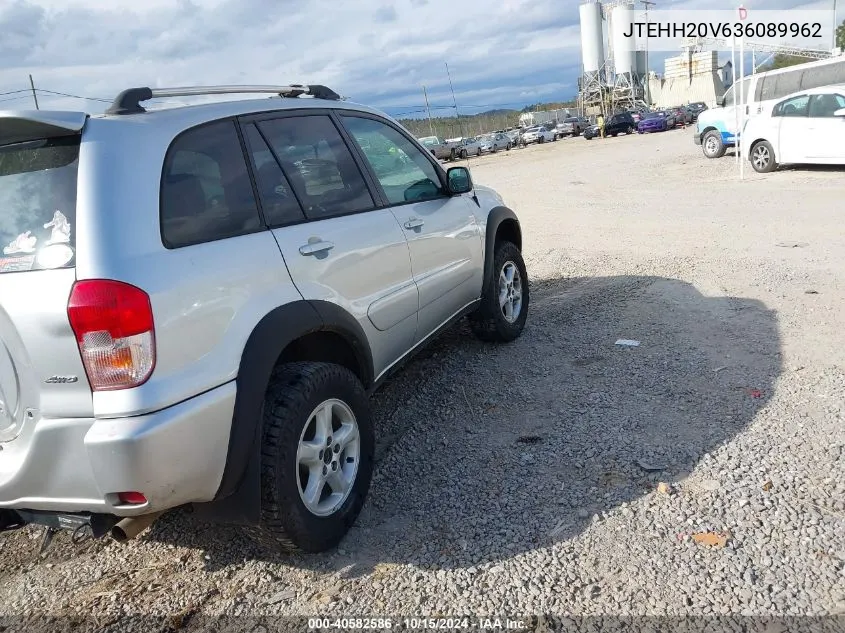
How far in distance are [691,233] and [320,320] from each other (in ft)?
24.1

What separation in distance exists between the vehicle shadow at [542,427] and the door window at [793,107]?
934 centimetres

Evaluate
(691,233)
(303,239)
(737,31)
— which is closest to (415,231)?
(303,239)

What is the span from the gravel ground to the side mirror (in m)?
1.27


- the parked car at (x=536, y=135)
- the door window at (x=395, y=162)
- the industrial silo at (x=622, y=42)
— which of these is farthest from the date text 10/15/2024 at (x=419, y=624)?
the industrial silo at (x=622, y=42)

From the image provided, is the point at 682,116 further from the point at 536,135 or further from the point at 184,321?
the point at 184,321

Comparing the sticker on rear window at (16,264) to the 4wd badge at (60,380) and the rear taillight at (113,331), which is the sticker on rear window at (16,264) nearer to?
the rear taillight at (113,331)

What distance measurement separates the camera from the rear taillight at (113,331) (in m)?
2.32

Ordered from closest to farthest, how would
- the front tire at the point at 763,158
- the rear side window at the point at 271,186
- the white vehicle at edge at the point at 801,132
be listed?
the rear side window at the point at 271,186, the white vehicle at edge at the point at 801,132, the front tire at the point at 763,158

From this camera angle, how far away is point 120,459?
7.64ft

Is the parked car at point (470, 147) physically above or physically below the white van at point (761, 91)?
below

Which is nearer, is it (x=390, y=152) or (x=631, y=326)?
(x=390, y=152)

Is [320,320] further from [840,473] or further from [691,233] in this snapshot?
[691,233]

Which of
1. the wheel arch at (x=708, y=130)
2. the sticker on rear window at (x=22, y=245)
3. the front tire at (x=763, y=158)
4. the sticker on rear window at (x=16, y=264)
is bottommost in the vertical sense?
the front tire at (x=763, y=158)

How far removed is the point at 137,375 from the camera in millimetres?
2367
